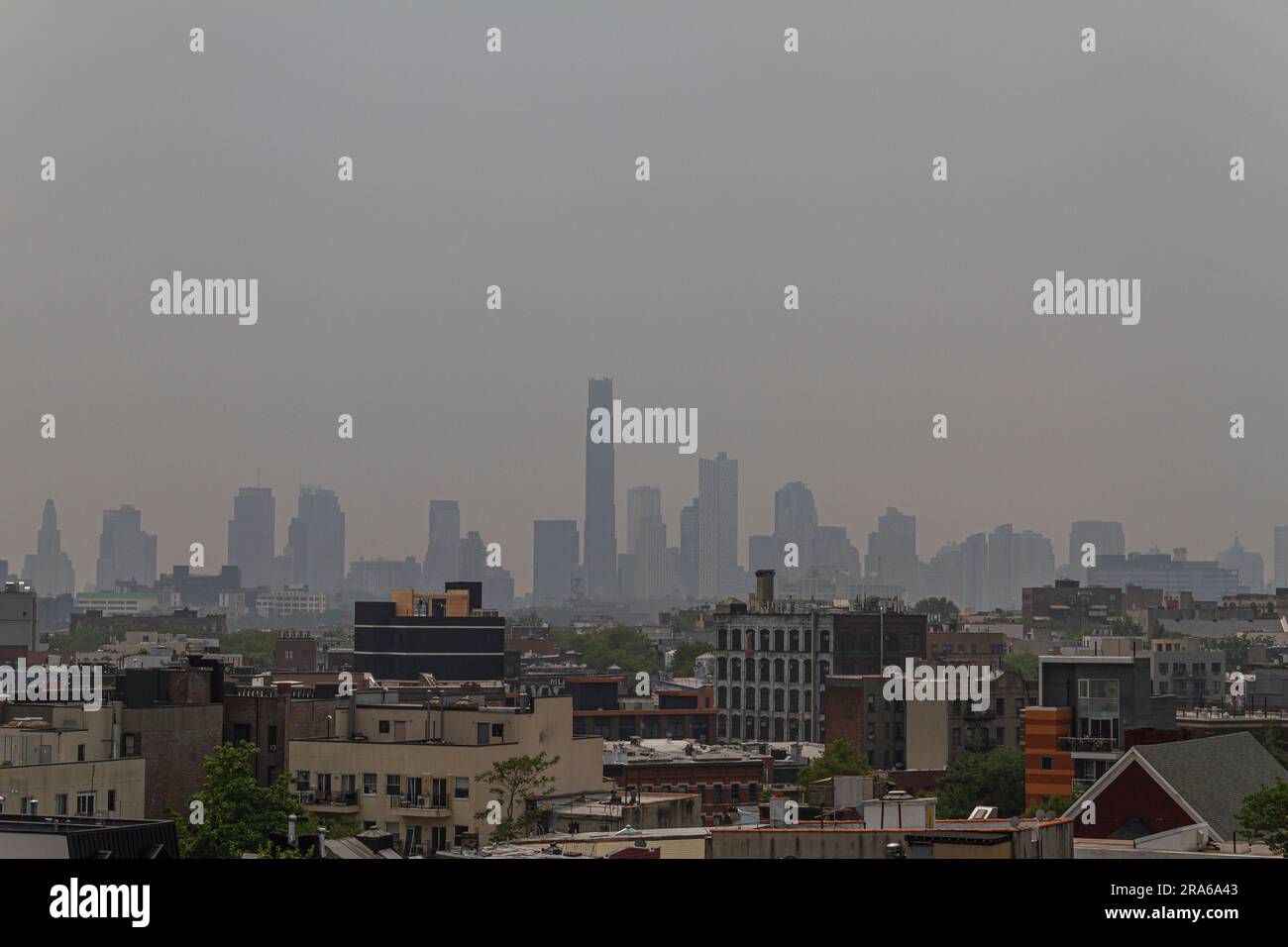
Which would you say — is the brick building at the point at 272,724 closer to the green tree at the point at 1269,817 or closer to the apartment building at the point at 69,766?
the apartment building at the point at 69,766

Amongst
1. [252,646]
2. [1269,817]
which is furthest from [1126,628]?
[1269,817]
